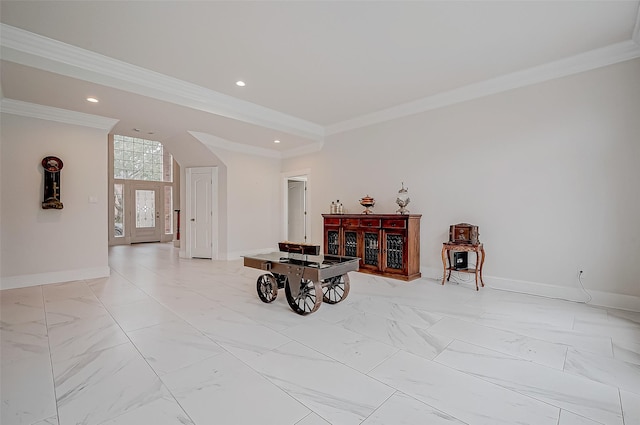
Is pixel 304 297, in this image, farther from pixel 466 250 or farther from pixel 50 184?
pixel 50 184

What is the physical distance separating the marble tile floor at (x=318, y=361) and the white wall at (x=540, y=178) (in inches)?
20.4

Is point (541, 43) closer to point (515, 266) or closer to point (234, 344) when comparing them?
point (515, 266)

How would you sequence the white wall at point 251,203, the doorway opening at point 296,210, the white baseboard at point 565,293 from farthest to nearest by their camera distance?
the doorway opening at point 296,210, the white wall at point 251,203, the white baseboard at point 565,293

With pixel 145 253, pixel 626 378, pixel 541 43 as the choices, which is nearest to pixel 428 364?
pixel 626 378

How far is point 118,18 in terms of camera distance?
276 centimetres

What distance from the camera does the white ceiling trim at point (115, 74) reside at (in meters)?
3.02

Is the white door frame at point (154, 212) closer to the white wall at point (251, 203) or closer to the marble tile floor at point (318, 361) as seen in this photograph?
the white wall at point (251, 203)

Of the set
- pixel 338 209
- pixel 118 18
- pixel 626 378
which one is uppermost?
pixel 118 18

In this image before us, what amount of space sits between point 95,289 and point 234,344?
3.02 metres

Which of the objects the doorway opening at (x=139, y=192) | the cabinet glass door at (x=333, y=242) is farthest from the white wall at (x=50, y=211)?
the doorway opening at (x=139, y=192)

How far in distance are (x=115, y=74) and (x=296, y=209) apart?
18.4 feet

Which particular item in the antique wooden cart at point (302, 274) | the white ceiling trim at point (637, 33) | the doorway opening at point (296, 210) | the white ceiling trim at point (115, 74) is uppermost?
the white ceiling trim at point (637, 33)

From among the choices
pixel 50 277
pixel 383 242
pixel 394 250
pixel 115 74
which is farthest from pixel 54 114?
pixel 394 250

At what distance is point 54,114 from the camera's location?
453 centimetres
